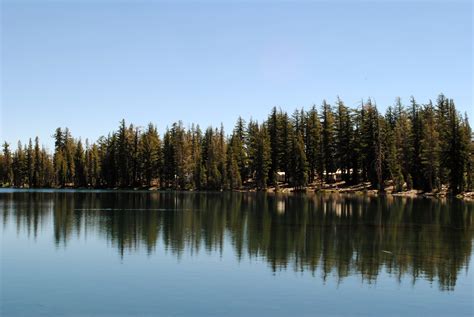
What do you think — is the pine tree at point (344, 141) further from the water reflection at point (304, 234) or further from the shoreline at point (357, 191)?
the water reflection at point (304, 234)

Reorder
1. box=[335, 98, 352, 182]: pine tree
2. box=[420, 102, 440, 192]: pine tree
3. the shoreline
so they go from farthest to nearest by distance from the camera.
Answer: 1. box=[335, 98, 352, 182]: pine tree
2. box=[420, 102, 440, 192]: pine tree
3. the shoreline

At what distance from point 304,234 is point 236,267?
17.4 meters

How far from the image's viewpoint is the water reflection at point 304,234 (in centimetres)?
3682

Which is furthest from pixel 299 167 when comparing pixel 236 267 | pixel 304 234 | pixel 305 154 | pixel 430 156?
pixel 236 267

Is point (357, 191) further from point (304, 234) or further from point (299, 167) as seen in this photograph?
point (304, 234)

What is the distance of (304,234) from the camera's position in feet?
169

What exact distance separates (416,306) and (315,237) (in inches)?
934

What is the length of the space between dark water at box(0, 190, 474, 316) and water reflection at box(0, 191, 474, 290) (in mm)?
130

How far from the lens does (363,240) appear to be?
48.0m

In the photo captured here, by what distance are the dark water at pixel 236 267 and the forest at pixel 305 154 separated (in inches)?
2425

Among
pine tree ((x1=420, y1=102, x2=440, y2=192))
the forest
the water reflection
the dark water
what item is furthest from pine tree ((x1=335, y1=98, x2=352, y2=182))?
the dark water

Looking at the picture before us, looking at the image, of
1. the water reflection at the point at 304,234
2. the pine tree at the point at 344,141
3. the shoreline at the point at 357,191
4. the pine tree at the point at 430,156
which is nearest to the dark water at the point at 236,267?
the water reflection at the point at 304,234

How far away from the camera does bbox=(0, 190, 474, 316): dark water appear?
25609 mm

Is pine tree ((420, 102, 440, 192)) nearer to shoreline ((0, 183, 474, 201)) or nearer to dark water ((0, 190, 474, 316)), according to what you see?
shoreline ((0, 183, 474, 201))
